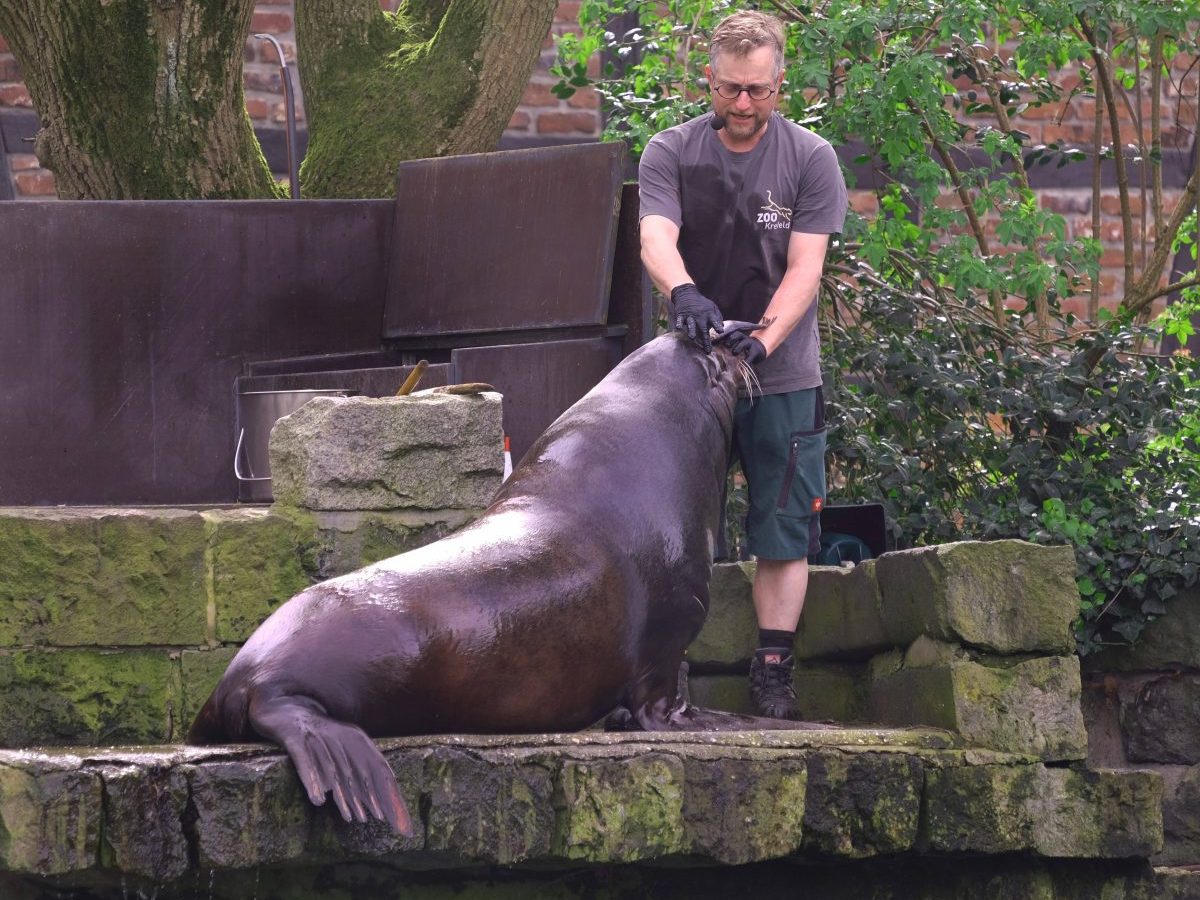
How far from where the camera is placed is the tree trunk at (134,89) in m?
6.56

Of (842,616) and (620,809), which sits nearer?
(620,809)

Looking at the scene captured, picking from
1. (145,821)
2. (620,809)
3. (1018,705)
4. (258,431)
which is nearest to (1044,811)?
(1018,705)

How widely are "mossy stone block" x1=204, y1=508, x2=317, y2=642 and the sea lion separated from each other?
82cm

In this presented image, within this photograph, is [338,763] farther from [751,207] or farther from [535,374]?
[535,374]

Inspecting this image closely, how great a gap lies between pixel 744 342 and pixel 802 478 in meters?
0.49

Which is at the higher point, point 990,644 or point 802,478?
point 802,478

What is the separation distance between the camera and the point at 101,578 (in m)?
5.06

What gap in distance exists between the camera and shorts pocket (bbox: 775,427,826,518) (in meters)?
5.13

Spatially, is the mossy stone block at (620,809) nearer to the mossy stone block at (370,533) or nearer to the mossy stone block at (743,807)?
the mossy stone block at (743,807)

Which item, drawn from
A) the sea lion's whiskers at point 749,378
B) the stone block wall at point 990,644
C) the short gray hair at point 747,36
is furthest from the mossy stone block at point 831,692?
the short gray hair at point 747,36

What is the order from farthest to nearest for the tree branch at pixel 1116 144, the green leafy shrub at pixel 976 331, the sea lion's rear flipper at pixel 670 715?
the tree branch at pixel 1116 144, the green leafy shrub at pixel 976 331, the sea lion's rear flipper at pixel 670 715

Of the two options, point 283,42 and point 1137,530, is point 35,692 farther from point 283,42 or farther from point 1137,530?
point 283,42

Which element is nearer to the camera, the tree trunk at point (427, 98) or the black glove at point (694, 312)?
the black glove at point (694, 312)

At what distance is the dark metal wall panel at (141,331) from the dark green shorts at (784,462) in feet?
6.58
